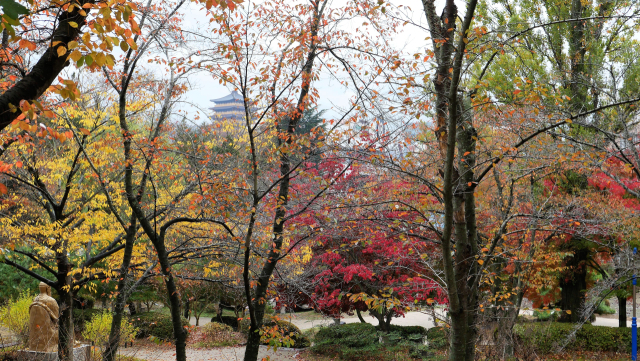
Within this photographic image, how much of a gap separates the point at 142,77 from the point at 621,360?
13.6 m

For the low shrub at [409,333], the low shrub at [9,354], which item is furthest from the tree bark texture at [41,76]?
the low shrub at [409,333]

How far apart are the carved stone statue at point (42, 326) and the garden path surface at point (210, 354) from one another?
14.9 feet

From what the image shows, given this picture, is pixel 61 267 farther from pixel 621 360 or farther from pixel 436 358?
pixel 621 360

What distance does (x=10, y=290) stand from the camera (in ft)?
46.8

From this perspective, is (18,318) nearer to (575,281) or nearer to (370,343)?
(370,343)

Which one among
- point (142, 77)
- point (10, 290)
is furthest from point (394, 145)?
point (10, 290)

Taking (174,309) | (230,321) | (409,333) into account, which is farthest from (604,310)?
(174,309)

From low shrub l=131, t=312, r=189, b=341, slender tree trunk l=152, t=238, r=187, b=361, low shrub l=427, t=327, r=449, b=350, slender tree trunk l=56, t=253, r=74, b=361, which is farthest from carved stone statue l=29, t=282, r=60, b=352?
low shrub l=427, t=327, r=449, b=350

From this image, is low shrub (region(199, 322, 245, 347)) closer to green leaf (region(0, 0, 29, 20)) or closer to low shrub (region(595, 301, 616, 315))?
green leaf (region(0, 0, 29, 20))

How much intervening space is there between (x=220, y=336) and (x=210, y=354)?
6.60 feet

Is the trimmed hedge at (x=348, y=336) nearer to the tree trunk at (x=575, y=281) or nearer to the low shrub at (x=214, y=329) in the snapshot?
the low shrub at (x=214, y=329)

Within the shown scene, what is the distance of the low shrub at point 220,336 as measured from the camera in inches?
593

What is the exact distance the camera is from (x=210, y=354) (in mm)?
13617

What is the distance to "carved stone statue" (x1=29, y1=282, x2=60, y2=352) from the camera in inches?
314
